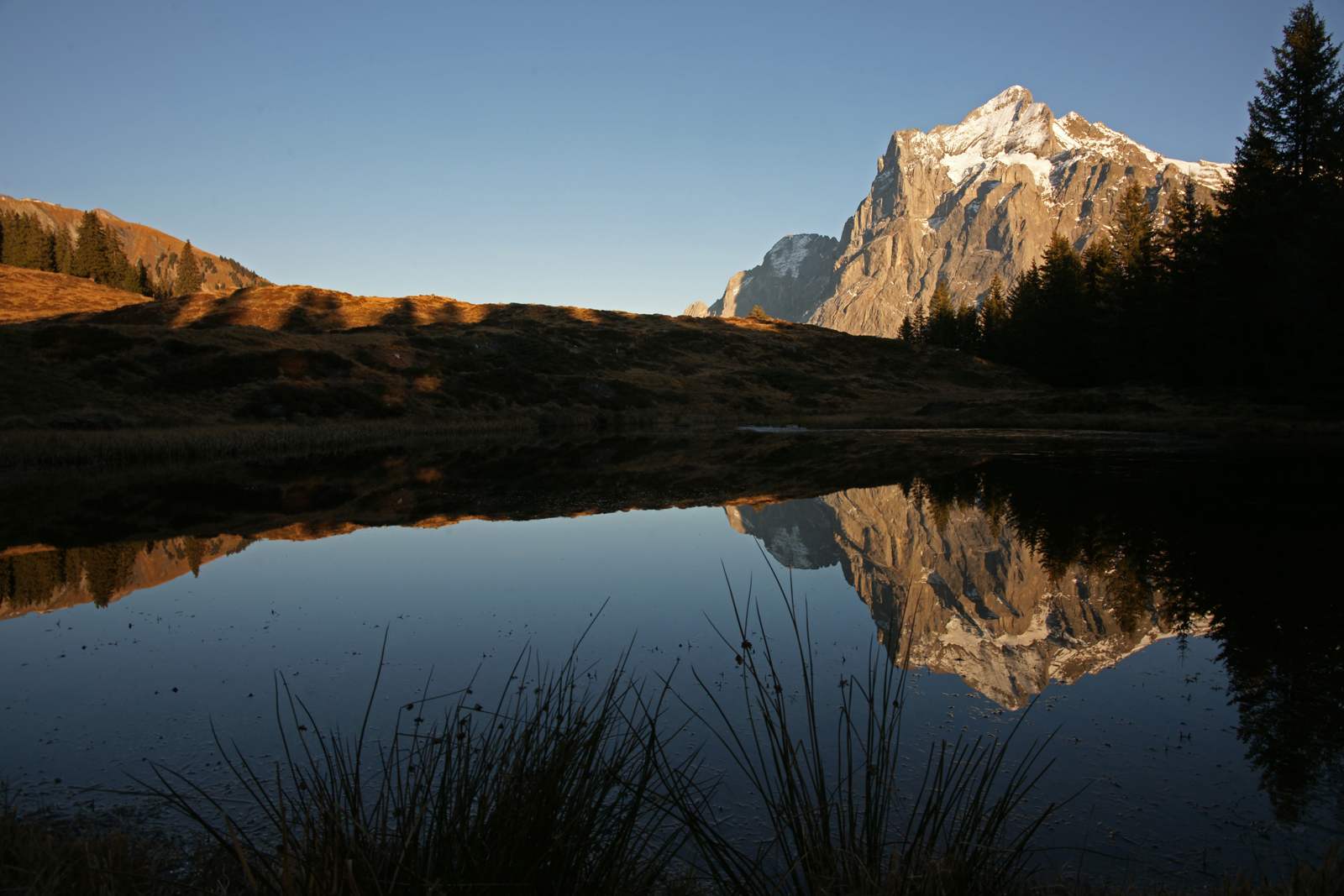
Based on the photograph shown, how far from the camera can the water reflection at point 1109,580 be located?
21.6 ft

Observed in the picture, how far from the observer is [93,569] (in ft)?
40.1

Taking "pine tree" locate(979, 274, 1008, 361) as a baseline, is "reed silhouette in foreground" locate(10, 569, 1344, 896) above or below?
below

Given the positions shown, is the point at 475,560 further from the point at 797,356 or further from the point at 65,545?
the point at 797,356

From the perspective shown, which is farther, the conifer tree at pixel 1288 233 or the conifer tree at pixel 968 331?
the conifer tree at pixel 968 331

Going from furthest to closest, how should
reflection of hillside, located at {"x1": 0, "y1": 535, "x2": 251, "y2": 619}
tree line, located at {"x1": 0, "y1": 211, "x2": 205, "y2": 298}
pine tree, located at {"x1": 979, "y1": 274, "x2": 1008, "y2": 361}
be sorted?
tree line, located at {"x1": 0, "y1": 211, "x2": 205, "y2": 298}
pine tree, located at {"x1": 979, "y1": 274, "x2": 1008, "y2": 361}
reflection of hillside, located at {"x1": 0, "y1": 535, "x2": 251, "y2": 619}

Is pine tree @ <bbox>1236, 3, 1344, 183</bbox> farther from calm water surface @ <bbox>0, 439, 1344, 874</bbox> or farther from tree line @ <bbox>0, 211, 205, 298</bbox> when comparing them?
tree line @ <bbox>0, 211, 205, 298</bbox>

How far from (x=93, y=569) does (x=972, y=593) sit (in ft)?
46.3

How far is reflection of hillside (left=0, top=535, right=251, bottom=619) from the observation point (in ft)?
34.4

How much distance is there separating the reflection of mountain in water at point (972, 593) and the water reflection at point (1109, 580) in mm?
34

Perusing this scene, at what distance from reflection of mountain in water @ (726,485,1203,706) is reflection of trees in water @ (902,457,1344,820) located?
1.19 feet

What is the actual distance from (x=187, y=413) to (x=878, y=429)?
44.3m

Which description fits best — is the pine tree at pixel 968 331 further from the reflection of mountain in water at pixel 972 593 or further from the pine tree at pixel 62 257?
the pine tree at pixel 62 257

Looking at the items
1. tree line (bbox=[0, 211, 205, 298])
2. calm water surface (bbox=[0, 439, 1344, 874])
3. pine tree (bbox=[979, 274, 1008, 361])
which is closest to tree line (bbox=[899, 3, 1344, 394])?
calm water surface (bbox=[0, 439, 1344, 874])

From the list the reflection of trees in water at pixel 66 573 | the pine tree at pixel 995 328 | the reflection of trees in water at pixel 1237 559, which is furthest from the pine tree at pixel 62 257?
the reflection of trees in water at pixel 1237 559
